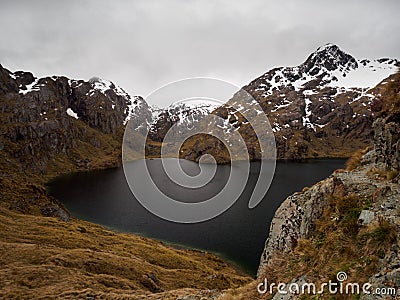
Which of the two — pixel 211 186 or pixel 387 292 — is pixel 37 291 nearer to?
pixel 387 292

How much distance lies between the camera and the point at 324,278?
9391mm

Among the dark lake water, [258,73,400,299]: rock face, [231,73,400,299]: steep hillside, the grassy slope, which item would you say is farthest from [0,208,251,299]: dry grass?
the dark lake water

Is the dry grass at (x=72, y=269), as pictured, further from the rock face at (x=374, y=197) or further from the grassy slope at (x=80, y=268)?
the rock face at (x=374, y=197)

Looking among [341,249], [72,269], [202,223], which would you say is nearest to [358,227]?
[341,249]

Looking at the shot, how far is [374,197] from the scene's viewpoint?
498 inches

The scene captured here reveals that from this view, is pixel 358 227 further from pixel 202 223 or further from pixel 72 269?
pixel 202 223

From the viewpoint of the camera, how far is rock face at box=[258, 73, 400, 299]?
875 centimetres

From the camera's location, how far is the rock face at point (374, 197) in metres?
8.75

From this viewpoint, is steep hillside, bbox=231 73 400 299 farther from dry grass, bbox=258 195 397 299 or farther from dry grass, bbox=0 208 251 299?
dry grass, bbox=0 208 251 299

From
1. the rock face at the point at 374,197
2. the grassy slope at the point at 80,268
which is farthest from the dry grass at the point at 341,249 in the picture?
the grassy slope at the point at 80,268

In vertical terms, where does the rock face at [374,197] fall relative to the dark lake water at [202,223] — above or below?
above

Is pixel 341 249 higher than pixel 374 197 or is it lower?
lower

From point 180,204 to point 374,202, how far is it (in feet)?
265

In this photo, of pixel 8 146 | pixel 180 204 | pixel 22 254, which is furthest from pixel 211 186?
pixel 8 146
